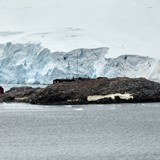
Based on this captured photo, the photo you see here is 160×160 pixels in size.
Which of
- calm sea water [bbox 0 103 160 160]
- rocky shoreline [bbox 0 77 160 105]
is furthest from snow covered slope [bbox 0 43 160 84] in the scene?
calm sea water [bbox 0 103 160 160]

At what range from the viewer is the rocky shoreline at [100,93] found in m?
98.0

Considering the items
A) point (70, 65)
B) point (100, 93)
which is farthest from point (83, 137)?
point (70, 65)

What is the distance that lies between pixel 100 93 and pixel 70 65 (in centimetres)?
→ 4427

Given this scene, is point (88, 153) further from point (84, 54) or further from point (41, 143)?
point (84, 54)

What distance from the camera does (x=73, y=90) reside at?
3873 inches

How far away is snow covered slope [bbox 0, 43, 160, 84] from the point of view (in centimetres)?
14312

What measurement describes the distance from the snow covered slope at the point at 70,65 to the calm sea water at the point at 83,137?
66073 mm

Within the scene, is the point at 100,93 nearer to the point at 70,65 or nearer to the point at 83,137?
the point at 70,65

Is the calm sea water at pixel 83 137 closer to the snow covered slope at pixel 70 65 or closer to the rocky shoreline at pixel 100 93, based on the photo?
the rocky shoreline at pixel 100 93

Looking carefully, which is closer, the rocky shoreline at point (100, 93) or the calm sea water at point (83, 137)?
the calm sea water at point (83, 137)

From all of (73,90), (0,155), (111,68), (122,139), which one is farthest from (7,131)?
(111,68)

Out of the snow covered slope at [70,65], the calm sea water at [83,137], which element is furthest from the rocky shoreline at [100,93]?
the snow covered slope at [70,65]

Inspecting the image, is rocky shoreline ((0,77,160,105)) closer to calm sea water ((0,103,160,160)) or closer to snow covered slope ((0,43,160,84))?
calm sea water ((0,103,160,160))

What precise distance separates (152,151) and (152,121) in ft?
79.9
